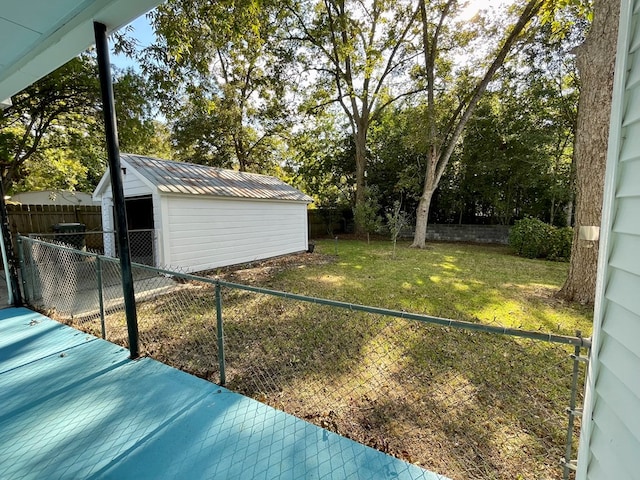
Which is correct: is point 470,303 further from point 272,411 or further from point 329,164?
point 329,164

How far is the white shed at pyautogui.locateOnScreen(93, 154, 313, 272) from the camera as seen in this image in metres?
6.74

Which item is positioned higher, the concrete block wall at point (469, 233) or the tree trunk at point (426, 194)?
the tree trunk at point (426, 194)

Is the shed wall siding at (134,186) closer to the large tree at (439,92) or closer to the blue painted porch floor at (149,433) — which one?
the blue painted porch floor at (149,433)

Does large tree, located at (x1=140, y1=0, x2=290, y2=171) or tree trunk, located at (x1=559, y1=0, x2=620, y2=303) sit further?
tree trunk, located at (x1=559, y1=0, x2=620, y2=303)

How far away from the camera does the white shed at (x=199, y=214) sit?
265 inches

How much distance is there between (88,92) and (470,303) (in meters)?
10.0

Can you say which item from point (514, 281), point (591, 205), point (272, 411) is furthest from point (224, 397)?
point (514, 281)

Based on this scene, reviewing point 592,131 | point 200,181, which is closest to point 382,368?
point 592,131

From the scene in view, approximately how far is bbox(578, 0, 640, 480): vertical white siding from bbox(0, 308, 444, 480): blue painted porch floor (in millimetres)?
1050

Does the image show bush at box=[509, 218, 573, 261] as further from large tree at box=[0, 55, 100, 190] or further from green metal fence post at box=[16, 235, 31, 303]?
large tree at box=[0, 55, 100, 190]

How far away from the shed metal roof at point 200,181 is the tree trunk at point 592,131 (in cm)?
778

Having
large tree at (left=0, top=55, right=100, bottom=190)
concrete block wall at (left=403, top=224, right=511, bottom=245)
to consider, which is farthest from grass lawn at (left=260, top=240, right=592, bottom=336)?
large tree at (left=0, top=55, right=100, bottom=190)

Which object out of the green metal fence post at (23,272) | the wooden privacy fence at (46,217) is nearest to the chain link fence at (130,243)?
the wooden privacy fence at (46,217)

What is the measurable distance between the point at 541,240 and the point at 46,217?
55.4 ft
